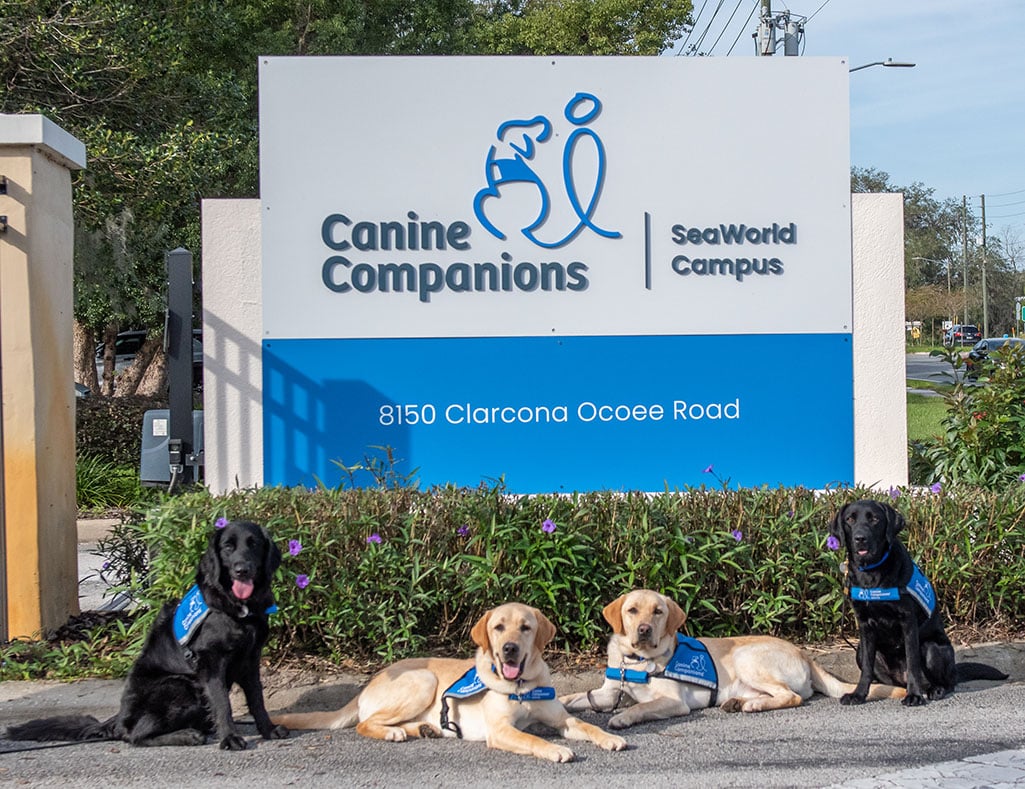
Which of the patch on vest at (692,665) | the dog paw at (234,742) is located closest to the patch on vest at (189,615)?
the dog paw at (234,742)

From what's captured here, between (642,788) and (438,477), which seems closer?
(642,788)

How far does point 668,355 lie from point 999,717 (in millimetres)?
3192

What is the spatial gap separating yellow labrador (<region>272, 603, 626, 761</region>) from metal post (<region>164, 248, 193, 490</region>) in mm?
3200

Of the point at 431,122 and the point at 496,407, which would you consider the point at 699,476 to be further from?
the point at 431,122

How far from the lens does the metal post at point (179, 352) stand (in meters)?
7.66

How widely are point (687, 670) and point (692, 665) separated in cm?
4

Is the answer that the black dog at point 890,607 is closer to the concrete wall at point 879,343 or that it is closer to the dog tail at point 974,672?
the dog tail at point 974,672

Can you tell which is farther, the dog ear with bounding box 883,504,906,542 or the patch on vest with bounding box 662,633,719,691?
the dog ear with bounding box 883,504,906,542

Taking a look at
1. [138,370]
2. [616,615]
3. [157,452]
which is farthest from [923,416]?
[616,615]

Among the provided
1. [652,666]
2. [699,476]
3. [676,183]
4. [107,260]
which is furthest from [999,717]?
[107,260]

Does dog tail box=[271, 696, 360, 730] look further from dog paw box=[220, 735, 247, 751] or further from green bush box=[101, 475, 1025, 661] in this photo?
green bush box=[101, 475, 1025, 661]

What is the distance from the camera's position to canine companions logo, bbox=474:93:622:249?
7.70 metres

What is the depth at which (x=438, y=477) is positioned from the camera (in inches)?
300

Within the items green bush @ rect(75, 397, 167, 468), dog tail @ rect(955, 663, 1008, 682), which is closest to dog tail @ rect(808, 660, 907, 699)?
dog tail @ rect(955, 663, 1008, 682)
